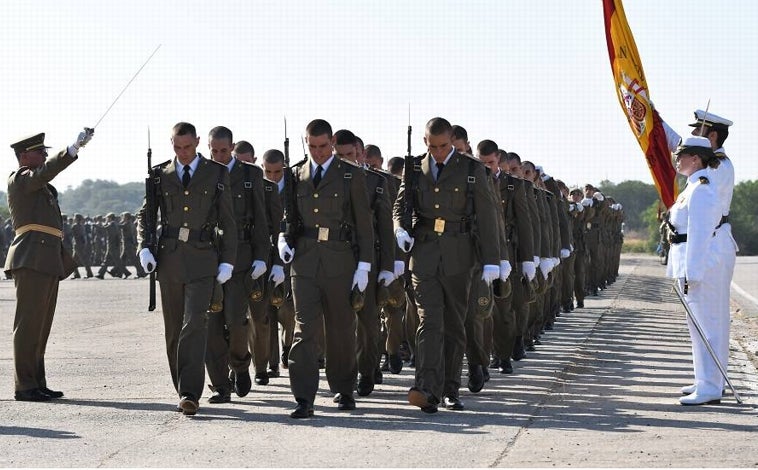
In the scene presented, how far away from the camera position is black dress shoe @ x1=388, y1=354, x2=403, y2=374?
13.0m

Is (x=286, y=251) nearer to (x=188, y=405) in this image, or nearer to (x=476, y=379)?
(x=188, y=405)

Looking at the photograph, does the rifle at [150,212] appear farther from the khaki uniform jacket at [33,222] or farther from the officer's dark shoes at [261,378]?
the officer's dark shoes at [261,378]

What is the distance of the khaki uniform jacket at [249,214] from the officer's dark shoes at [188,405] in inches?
70.0

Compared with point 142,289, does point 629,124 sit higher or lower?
higher

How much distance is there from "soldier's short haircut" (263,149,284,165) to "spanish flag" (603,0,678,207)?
404 centimetres

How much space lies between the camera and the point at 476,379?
1105 cm

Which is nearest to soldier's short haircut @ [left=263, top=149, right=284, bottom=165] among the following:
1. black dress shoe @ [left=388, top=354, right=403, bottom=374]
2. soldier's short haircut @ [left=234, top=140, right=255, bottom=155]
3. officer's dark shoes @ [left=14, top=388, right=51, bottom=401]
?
soldier's short haircut @ [left=234, top=140, right=255, bottom=155]

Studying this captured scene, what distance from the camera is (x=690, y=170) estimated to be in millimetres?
10359

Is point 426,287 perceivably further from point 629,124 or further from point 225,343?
point 629,124

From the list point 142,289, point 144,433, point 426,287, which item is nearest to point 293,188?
point 426,287

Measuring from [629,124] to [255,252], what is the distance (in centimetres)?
536

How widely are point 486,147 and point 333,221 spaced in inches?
142

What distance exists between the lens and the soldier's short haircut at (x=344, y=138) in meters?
11.8

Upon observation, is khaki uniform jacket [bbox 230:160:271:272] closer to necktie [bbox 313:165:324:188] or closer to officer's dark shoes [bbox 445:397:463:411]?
necktie [bbox 313:165:324:188]
